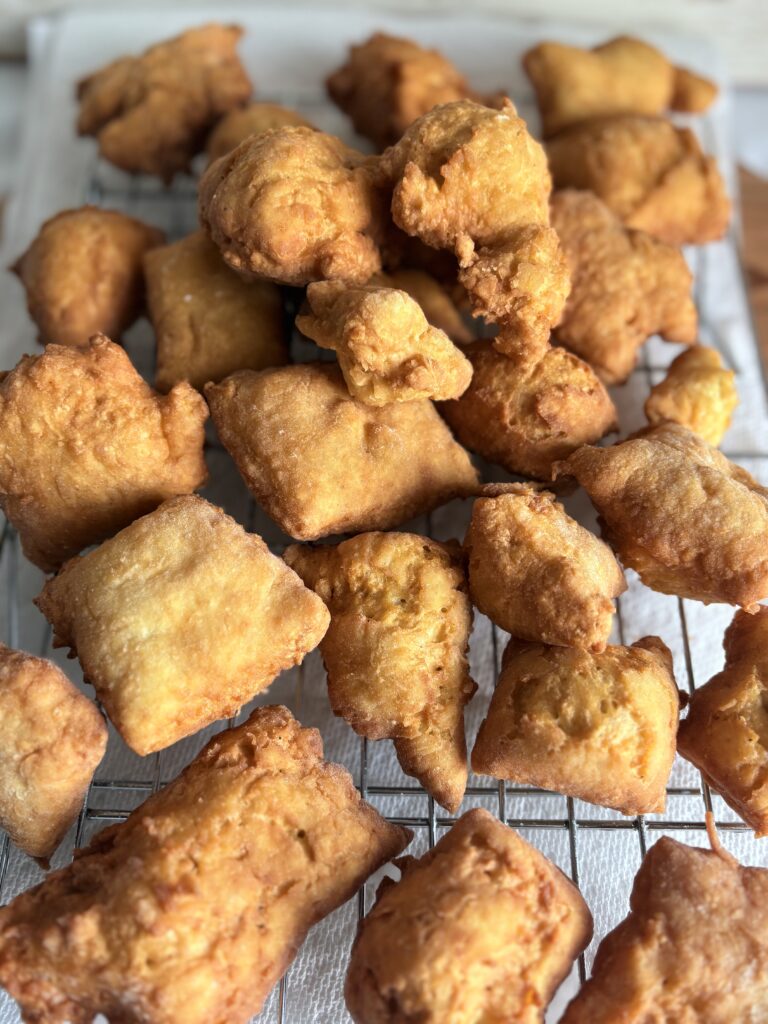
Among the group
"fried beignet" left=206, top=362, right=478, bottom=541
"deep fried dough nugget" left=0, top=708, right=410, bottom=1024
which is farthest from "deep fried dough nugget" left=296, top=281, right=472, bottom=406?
"deep fried dough nugget" left=0, top=708, right=410, bottom=1024

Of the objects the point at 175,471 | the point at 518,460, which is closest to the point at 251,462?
the point at 175,471

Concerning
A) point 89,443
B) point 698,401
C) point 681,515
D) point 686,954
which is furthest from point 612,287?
point 686,954

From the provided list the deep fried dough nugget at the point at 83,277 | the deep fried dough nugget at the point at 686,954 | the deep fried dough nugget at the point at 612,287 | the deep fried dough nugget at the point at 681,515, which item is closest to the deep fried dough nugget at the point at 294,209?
the deep fried dough nugget at the point at 83,277

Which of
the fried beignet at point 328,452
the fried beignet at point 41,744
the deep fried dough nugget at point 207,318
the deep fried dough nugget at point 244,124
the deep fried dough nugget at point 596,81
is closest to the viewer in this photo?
the fried beignet at point 41,744

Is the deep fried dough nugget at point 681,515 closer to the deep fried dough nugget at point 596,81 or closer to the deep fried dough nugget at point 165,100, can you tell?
the deep fried dough nugget at point 596,81

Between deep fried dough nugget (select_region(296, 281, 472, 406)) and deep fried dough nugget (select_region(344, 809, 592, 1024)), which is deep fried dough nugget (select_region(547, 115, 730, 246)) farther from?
deep fried dough nugget (select_region(344, 809, 592, 1024))

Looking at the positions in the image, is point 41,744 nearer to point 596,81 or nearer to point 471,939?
point 471,939

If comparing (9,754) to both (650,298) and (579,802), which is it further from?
(650,298)
